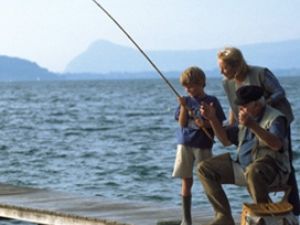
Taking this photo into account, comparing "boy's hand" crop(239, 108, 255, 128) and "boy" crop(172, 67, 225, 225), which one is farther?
"boy" crop(172, 67, 225, 225)

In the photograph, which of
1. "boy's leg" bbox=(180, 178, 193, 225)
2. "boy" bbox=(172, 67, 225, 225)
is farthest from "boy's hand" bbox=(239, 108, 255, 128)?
"boy's leg" bbox=(180, 178, 193, 225)

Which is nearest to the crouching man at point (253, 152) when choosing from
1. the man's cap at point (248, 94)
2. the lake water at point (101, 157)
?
the man's cap at point (248, 94)

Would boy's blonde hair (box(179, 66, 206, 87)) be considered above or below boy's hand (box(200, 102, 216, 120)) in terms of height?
above

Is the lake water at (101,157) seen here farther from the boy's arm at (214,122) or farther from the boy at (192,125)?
the boy's arm at (214,122)

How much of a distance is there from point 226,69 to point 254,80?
0.80ft

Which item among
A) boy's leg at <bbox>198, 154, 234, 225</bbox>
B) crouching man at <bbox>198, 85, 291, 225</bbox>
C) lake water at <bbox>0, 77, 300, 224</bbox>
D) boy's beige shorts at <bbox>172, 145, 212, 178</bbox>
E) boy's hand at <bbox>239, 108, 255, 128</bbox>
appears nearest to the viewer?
boy's hand at <bbox>239, 108, 255, 128</bbox>

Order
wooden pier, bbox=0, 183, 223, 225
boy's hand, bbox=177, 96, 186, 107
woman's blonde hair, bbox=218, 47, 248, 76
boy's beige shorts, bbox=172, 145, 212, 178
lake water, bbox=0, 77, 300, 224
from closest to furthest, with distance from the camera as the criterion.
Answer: woman's blonde hair, bbox=218, 47, 248, 76
boy's hand, bbox=177, 96, 186, 107
boy's beige shorts, bbox=172, 145, 212, 178
wooden pier, bbox=0, 183, 223, 225
lake water, bbox=0, 77, 300, 224

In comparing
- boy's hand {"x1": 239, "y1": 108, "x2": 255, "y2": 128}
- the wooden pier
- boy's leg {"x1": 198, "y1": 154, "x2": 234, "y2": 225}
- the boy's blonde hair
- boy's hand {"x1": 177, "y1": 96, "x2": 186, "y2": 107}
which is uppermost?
the boy's blonde hair

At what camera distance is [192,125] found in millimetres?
7715

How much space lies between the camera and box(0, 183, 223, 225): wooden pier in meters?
8.98

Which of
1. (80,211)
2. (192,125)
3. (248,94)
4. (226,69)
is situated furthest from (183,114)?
(80,211)

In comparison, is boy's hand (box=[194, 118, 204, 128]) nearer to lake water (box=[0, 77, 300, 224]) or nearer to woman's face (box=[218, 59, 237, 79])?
woman's face (box=[218, 59, 237, 79])

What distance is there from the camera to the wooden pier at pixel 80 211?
354 inches

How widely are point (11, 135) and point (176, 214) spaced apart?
2436 centimetres
